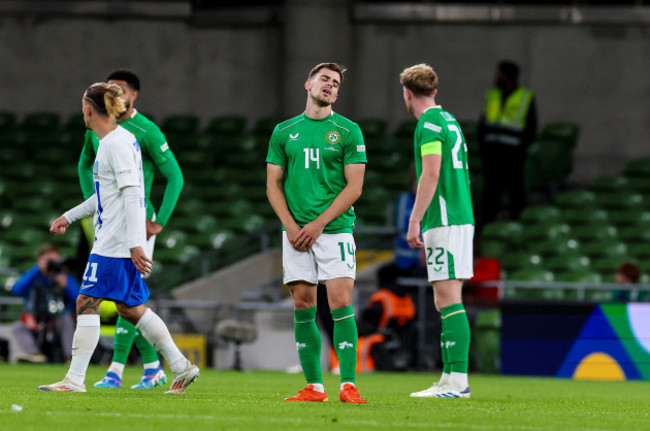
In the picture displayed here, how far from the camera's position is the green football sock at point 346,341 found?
750cm

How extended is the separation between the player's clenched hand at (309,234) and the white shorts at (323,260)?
65 mm

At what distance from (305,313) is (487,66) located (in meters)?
15.0

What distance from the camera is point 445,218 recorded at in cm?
846

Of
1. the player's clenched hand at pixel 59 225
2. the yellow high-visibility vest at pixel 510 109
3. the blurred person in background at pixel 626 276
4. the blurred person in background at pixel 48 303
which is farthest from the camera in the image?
the yellow high-visibility vest at pixel 510 109

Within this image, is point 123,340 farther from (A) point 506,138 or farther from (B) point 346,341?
(A) point 506,138

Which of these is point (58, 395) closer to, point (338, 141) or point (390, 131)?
point (338, 141)

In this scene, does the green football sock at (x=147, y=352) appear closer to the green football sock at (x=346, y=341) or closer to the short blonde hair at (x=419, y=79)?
the green football sock at (x=346, y=341)

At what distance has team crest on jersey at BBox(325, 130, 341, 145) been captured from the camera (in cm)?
761

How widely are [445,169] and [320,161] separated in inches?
48.1

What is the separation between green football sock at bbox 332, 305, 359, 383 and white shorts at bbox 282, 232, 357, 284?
0.22 metres

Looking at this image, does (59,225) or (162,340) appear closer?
(162,340)

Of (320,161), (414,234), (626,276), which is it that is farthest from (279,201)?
(626,276)

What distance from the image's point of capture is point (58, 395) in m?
7.50

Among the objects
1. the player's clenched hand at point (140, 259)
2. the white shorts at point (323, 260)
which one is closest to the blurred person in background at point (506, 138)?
the white shorts at point (323, 260)
